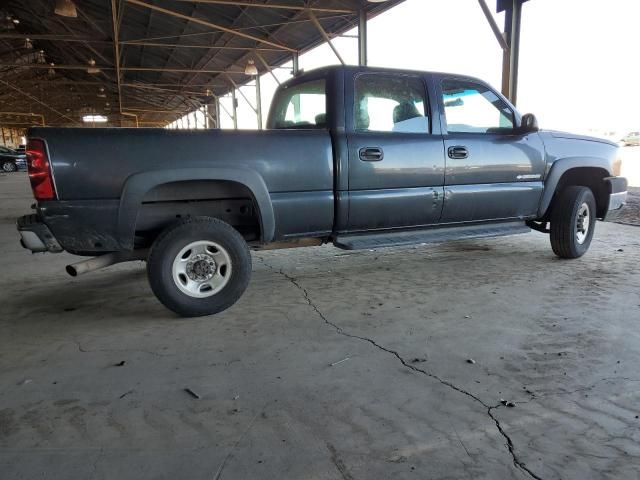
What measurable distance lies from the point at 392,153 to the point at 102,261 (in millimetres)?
2556

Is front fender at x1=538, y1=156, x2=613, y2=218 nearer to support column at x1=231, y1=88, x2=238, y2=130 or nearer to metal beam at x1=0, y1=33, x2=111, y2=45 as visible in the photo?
metal beam at x1=0, y1=33, x2=111, y2=45

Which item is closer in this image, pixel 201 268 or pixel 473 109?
pixel 201 268

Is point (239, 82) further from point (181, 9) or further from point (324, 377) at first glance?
point (324, 377)

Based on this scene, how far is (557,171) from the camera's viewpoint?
A: 203 inches

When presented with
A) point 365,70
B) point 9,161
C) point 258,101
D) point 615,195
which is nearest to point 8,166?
point 9,161

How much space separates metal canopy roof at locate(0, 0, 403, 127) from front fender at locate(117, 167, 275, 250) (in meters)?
10.3

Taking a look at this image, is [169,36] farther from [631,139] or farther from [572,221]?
[631,139]

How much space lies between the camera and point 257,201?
3.74 m

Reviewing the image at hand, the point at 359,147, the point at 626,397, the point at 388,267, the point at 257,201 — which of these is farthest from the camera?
the point at 388,267

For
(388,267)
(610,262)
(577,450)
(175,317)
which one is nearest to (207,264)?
(175,317)

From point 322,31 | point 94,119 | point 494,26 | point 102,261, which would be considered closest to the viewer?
point 102,261

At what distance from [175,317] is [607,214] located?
495 centimetres

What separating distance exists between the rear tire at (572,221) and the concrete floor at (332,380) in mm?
646

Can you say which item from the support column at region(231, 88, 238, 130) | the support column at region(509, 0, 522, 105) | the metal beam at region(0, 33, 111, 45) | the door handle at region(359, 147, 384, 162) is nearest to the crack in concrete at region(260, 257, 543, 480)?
the door handle at region(359, 147, 384, 162)
